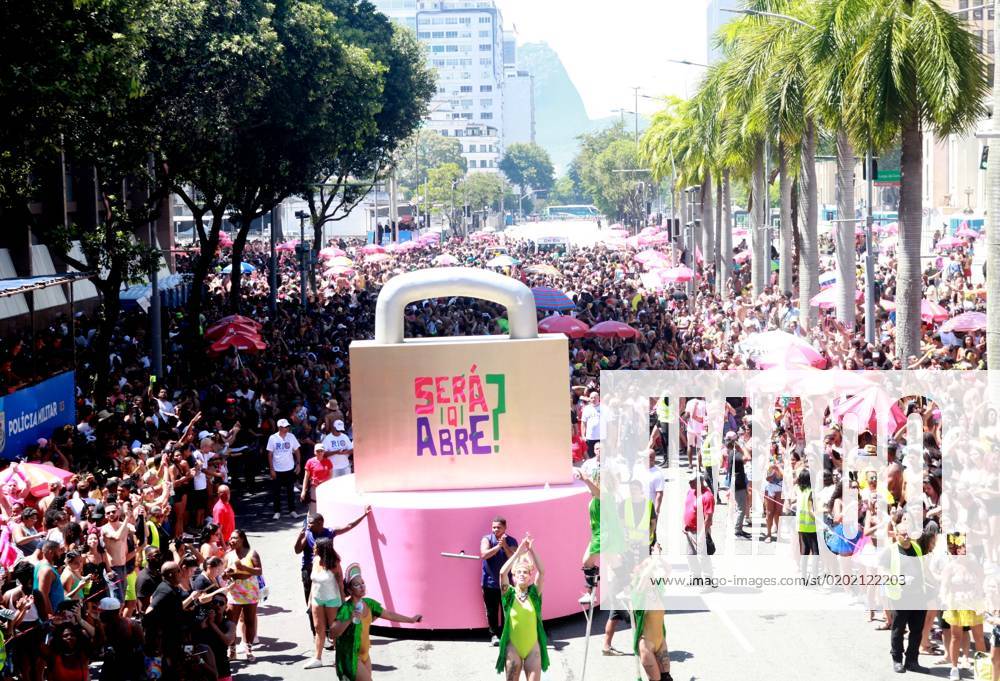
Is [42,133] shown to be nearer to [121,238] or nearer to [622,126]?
[121,238]

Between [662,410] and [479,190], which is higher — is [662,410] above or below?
below

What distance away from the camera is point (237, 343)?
2753 centimetres

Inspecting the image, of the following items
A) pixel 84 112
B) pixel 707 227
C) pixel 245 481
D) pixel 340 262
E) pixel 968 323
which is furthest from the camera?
pixel 707 227

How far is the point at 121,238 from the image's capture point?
935 inches

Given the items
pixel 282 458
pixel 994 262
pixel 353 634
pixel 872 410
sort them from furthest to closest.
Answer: pixel 994 262 < pixel 282 458 < pixel 872 410 < pixel 353 634

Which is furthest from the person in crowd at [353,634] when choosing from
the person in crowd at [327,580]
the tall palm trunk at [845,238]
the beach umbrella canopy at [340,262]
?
the beach umbrella canopy at [340,262]

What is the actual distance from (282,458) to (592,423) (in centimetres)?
459

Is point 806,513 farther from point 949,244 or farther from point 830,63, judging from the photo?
point 949,244

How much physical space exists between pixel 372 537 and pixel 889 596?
5.02 metres

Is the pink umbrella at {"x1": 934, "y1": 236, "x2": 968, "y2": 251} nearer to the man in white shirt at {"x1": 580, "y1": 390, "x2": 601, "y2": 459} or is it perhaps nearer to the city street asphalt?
the man in white shirt at {"x1": 580, "y1": 390, "x2": 601, "y2": 459}

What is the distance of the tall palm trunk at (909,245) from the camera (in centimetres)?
2525

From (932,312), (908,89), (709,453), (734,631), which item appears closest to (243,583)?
(734,631)

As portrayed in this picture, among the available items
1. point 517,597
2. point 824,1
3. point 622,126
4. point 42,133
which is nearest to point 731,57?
point 824,1

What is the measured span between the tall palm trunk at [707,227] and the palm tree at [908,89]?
32.0 metres
